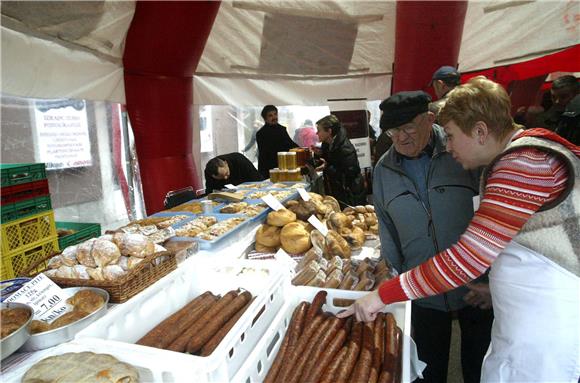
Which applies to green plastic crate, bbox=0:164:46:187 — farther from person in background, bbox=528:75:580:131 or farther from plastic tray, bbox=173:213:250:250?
person in background, bbox=528:75:580:131

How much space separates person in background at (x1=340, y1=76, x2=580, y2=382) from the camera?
116 centimetres

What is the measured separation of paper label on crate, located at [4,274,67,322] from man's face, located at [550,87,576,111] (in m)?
5.55

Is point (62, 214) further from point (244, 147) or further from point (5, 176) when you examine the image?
point (244, 147)

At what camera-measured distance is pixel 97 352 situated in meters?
1.12

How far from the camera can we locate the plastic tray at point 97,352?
1.05 meters

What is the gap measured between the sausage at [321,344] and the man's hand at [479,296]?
30.3 inches

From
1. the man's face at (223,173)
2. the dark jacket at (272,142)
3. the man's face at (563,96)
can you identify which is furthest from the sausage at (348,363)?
the dark jacket at (272,142)

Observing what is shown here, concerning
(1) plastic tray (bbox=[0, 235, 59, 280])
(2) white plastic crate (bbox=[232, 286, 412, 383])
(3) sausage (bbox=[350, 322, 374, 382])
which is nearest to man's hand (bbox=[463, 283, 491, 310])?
(2) white plastic crate (bbox=[232, 286, 412, 383])

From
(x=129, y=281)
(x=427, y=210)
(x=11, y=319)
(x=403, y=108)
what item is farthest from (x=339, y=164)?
(x=11, y=319)

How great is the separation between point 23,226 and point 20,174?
1.31ft

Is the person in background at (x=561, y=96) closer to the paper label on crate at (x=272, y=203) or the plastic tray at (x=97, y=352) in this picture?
the paper label on crate at (x=272, y=203)

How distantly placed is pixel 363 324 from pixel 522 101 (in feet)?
29.2

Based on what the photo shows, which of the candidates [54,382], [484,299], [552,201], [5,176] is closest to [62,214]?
[5,176]

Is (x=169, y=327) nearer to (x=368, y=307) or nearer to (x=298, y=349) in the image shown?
(x=298, y=349)
